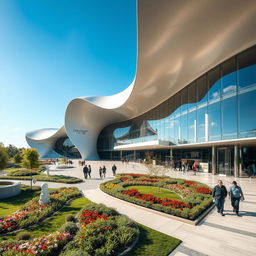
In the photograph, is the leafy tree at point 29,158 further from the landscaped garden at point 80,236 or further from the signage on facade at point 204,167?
the signage on facade at point 204,167

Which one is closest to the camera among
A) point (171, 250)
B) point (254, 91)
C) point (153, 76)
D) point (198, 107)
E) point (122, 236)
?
point (171, 250)

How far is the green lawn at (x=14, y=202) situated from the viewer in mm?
8094

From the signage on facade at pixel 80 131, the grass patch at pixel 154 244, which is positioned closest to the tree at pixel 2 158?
the grass patch at pixel 154 244

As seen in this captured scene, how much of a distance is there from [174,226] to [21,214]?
618 centimetres

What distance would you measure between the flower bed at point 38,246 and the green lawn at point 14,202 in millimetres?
4272

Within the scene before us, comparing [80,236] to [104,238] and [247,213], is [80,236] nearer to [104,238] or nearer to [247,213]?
[104,238]

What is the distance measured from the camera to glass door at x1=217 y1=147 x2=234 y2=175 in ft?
55.3

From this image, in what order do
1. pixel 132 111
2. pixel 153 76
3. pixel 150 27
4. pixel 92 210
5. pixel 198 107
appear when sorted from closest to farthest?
pixel 92 210 → pixel 150 27 → pixel 198 107 → pixel 153 76 → pixel 132 111

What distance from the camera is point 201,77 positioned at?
63.1ft

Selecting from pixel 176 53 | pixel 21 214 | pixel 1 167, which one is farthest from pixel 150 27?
pixel 1 167

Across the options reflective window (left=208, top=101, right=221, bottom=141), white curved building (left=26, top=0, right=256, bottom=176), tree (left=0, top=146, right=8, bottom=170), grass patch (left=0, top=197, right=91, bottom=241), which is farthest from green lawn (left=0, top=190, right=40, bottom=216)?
reflective window (left=208, top=101, right=221, bottom=141)

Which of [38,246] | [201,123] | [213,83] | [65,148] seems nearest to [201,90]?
[213,83]

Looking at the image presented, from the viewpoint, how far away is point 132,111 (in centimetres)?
3638

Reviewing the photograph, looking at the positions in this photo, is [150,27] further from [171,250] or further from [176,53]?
[171,250]
